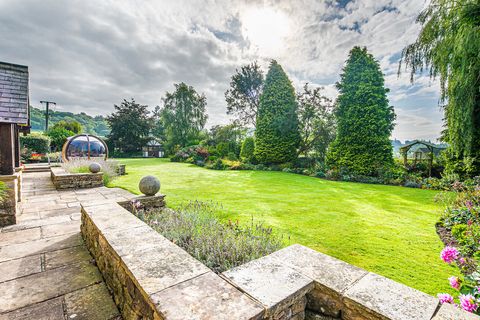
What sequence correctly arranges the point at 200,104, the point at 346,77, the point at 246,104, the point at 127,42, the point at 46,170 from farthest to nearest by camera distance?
the point at 200,104
the point at 246,104
the point at 346,77
the point at 46,170
the point at 127,42

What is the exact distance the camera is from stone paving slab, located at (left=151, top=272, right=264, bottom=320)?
101cm

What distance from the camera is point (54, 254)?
8.77ft

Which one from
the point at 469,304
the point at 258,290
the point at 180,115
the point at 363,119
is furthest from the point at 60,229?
the point at 180,115

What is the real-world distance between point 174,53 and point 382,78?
38.8ft

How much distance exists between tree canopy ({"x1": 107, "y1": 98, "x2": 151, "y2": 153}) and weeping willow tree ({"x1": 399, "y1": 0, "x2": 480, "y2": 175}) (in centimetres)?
3060

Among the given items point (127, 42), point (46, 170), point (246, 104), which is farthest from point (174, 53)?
point (246, 104)

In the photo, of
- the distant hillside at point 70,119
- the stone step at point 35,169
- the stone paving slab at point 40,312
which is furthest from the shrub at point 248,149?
the distant hillside at point 70,119

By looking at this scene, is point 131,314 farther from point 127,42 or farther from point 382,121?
point 382,121

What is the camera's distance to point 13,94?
170 inches

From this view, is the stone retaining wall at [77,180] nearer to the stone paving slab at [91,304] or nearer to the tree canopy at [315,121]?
the stone paving slab at [91,304]

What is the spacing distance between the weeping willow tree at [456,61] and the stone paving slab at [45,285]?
377 inches

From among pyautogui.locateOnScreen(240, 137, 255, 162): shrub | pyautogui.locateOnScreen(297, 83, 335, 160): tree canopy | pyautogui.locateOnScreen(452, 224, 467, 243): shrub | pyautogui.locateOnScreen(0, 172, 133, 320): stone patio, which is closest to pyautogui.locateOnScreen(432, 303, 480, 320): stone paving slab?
pyautogui.locateOnScreen(0, 172, 133, 320): stone patio

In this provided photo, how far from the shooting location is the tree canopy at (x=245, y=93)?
2158cm

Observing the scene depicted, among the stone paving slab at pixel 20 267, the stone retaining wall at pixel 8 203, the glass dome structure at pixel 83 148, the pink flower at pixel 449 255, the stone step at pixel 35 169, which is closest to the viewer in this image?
the pink flower at pixel 449 255
